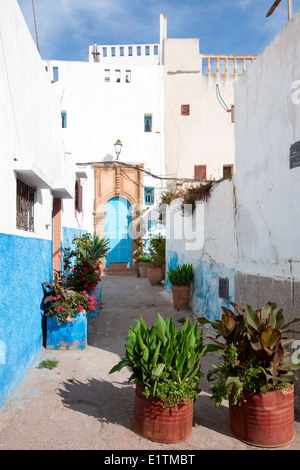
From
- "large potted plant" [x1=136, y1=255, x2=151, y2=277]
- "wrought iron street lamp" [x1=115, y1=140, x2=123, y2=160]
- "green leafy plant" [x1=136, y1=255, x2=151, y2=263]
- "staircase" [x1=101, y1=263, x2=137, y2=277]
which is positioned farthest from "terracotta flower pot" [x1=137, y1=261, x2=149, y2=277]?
"wrought iron street lamp" [x1=115, y1=140, x2=123, y2=160]

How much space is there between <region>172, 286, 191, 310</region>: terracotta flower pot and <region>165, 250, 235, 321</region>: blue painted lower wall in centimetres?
11

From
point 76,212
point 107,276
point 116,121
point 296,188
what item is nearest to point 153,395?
point 296,188

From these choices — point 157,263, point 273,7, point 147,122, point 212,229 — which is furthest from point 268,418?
point 147,122

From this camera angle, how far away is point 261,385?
3.19m

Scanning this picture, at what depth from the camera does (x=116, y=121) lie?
1600cm

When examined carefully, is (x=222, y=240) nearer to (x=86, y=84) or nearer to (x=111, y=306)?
(x=111, y=306)

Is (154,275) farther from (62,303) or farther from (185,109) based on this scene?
(185,109)

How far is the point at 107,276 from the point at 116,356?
931 cm

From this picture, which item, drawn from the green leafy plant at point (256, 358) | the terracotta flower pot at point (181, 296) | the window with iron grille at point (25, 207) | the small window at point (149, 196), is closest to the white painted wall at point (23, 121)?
the window with iron grille at point (25, 207)

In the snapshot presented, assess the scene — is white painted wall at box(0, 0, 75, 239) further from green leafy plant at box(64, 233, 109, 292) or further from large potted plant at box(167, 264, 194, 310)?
large potted plant at box(167, 264, 194, 310)

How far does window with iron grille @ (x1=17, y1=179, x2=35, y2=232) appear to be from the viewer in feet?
15.5

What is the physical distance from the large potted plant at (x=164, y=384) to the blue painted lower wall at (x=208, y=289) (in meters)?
2.59

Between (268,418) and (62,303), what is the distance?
327 centimetres

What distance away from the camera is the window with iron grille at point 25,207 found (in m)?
4.72
